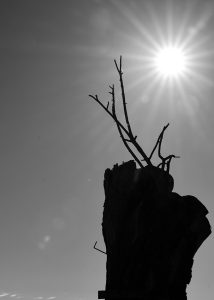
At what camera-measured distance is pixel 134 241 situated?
25.9ft

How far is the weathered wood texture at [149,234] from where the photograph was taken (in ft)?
25.0

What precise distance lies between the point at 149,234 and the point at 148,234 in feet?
0.07

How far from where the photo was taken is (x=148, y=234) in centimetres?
792

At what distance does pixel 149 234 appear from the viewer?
312 inches

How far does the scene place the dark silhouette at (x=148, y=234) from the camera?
7.61 meters

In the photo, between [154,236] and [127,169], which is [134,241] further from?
[127,169]

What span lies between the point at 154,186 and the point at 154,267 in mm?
1710

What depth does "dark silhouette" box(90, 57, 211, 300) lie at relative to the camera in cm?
761

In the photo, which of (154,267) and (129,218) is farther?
(129,218)

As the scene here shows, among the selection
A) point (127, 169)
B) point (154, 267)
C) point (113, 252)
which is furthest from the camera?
point (127, 169)

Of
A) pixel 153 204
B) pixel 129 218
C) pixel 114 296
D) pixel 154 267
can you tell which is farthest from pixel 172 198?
pixel 114 296

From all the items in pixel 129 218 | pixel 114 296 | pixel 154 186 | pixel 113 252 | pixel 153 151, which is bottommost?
pixel 114 296

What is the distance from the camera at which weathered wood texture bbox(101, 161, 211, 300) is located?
7.62 m

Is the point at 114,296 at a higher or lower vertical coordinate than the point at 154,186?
lower
